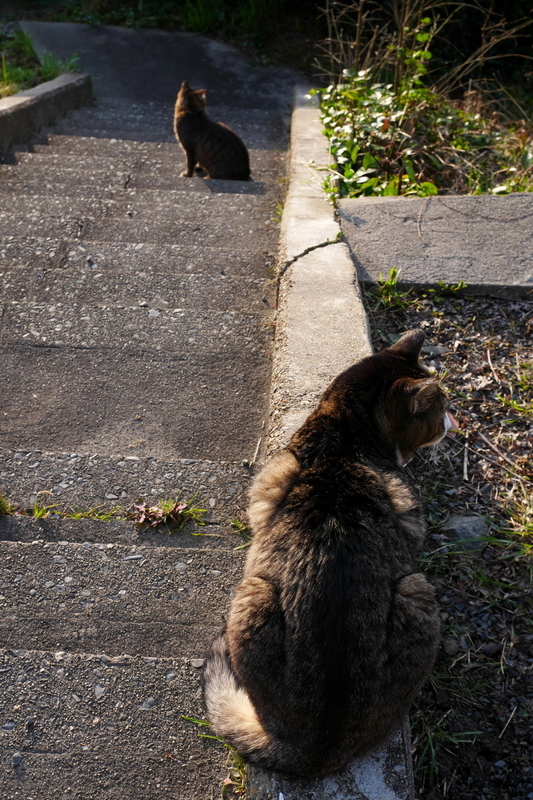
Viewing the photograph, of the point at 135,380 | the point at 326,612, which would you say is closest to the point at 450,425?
the point at 326,612

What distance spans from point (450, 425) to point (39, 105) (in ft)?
23.3

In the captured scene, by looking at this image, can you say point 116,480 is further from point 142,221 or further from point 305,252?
point 142,221

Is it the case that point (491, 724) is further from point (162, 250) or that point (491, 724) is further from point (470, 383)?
point (162, 250)

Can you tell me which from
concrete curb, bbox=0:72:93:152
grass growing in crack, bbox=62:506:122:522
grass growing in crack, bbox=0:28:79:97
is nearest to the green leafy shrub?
grass growing in crack, bbox=62:506:122:522

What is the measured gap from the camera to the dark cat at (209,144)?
242 inches

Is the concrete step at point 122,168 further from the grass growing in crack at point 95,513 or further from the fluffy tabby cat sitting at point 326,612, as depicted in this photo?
the fluffy tabby cat sitting at point 326,612

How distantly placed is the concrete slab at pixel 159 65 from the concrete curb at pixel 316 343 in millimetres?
5522

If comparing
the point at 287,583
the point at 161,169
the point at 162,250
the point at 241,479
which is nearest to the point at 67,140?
the point at 161,169

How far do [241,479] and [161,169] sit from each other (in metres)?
4.84

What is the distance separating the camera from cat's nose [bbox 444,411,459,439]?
9.10 ft

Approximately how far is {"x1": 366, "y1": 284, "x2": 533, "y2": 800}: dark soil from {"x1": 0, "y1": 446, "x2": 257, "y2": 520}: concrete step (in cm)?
92

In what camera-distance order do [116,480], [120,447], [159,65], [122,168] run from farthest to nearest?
[159,65]
[122,168]
[120,447]
[116,480]

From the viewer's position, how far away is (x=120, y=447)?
3.18 m

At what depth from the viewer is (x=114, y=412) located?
3398 mm
